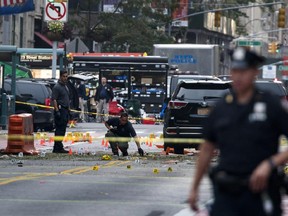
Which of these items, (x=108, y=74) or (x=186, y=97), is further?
(x=108, y=74)

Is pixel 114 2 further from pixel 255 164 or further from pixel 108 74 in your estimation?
pixel 255 164

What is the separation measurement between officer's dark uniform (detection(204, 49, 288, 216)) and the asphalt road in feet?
18.2

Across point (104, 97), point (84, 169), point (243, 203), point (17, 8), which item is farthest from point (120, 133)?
point (104, 97)

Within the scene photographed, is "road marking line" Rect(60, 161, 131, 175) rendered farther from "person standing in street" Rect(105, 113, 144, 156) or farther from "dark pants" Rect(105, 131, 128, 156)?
"dark pants" Rect(105, 131, 128, 156)

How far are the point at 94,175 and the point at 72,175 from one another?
366mm

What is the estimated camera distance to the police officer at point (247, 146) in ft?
25.2

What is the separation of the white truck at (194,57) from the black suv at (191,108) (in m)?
29.4

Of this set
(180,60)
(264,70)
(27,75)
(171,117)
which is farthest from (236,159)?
(264,70)

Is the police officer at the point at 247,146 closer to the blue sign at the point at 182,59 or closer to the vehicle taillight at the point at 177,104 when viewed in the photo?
the vehicle taillight at the point at 177,104

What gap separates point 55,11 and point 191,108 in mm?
20951

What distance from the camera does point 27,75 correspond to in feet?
155

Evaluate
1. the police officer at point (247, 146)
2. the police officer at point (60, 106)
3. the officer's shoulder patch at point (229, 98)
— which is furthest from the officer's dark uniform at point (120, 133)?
the police officer at point (247, 146)

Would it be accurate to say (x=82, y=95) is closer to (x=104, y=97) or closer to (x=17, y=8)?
(x=104, y=97)

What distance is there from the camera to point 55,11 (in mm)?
45188
